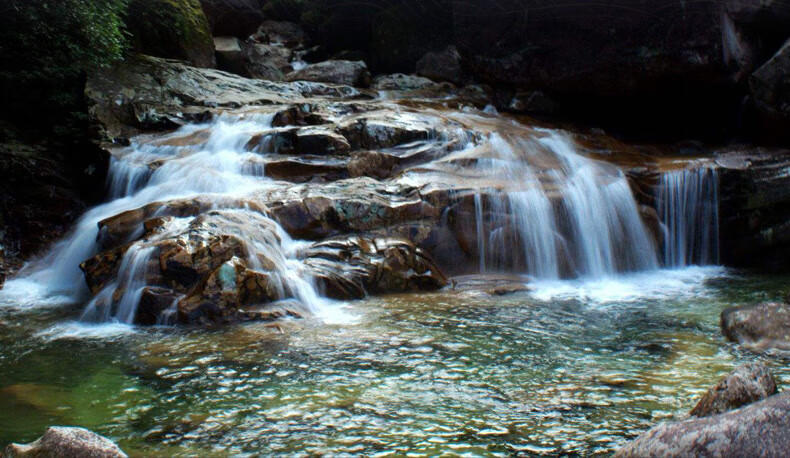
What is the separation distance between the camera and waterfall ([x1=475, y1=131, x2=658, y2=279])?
9.24 metres

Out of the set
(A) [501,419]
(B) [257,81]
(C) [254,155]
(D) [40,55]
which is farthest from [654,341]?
(B) [257,81]

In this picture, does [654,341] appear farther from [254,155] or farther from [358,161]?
[254,155]

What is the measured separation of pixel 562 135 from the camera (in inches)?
500

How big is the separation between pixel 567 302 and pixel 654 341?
1.80 meters

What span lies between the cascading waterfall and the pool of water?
1.82 feet

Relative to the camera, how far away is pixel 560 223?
31.6ft

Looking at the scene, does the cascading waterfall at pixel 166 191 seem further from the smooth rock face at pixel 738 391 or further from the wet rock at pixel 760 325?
the smooth rock face at pixel 738 391

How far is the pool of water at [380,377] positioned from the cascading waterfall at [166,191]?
1.82ft

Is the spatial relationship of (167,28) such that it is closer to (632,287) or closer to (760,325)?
(632,287)

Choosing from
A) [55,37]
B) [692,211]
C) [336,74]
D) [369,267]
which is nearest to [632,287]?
[692,211]

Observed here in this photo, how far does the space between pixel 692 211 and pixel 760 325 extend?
16.2 feet

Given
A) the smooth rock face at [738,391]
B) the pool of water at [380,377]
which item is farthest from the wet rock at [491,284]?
the smooth rock face at [738,391]

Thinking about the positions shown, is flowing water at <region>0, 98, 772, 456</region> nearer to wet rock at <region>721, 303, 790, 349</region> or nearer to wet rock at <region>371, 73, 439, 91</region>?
wet rock at <region>721, 303, 790, 349</region>

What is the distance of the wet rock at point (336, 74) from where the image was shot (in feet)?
58.0
